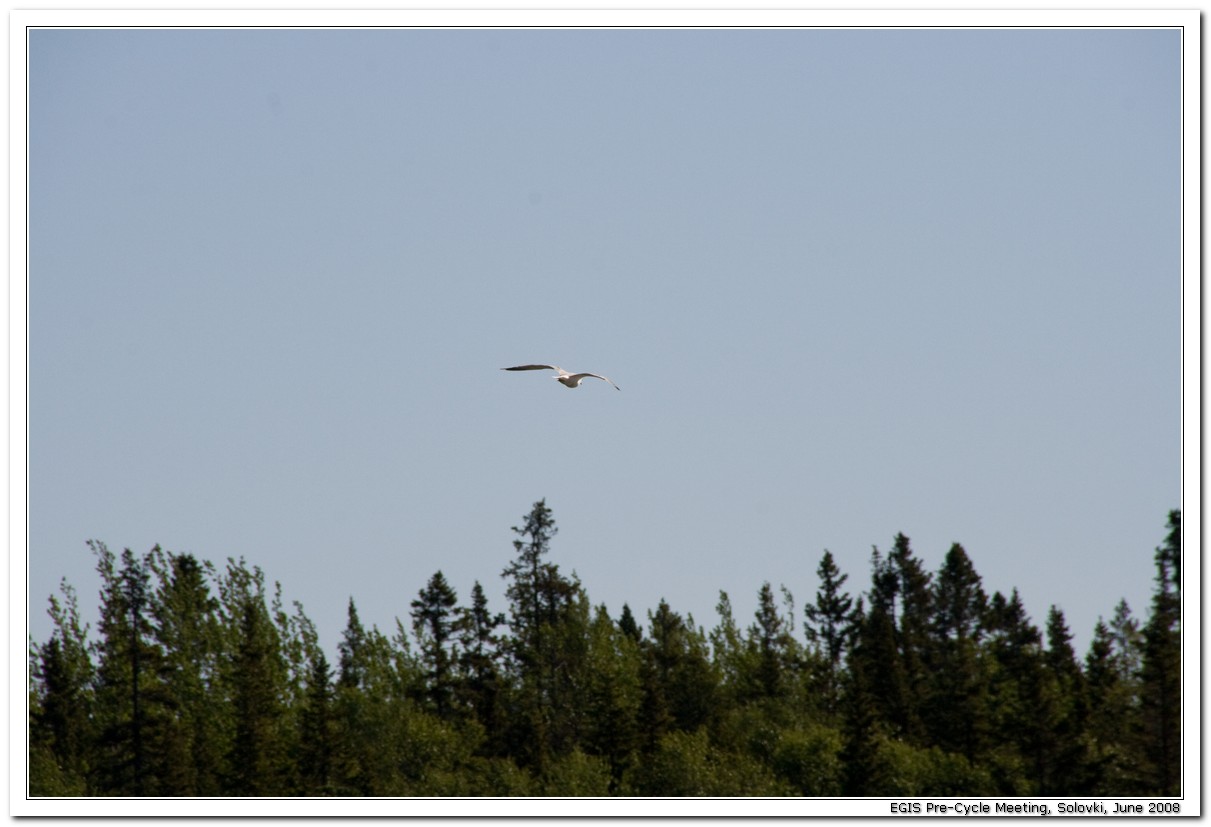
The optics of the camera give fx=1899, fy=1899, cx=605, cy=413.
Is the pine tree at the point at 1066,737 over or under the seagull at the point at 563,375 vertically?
under

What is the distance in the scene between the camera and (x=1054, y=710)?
86938 millimetres

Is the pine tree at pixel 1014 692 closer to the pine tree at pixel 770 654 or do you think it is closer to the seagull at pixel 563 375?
the pine tree at pixel 770 654

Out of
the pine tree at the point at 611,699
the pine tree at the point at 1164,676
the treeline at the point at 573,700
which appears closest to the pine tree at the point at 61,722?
the treeline at the point at 573,700

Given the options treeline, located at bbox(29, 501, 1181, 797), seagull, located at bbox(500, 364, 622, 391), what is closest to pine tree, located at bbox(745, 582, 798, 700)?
treeline, located at bbox(29, 501, 1181, 797)

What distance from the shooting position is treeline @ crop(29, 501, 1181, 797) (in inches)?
3590

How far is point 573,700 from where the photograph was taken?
103062mm

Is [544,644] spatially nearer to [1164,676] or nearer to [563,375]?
[1164,676]

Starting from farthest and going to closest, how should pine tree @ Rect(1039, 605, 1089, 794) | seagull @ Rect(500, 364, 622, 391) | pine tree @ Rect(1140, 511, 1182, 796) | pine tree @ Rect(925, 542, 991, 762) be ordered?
pine tree @ Rect(925, 542, 991, 762), pine tree @ Rect(1039, 605, 1089, 794), pine tree @ Rect(1140, 511, 1182, 796), seagull @ Rect(500, 364, 622, 391)

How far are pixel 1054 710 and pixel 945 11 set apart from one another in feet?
170

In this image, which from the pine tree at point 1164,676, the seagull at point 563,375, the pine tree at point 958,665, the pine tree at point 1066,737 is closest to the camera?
Answer: the seagull at point 563,375

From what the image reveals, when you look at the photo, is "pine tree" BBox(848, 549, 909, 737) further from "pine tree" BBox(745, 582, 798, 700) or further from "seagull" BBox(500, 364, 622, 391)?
"seagull" BBox(500, 364, 622, 391)

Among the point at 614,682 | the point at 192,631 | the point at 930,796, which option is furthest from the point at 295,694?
the point at 930,796

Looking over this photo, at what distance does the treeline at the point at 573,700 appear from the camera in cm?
9119

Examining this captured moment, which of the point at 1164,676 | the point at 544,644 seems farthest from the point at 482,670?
the point at 1164,676
